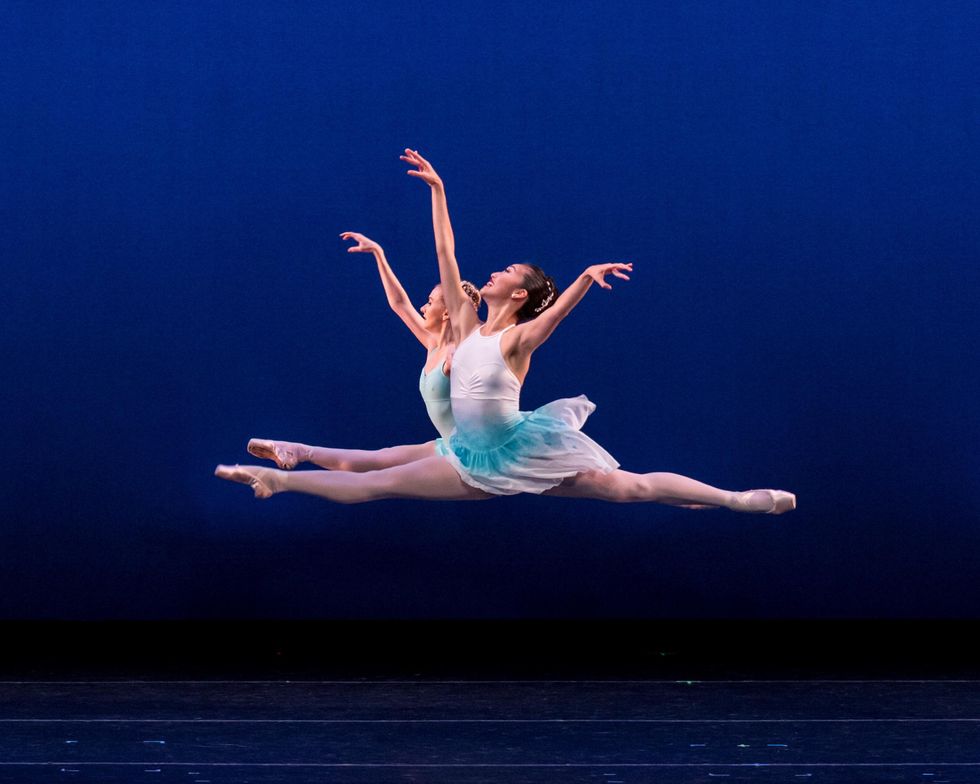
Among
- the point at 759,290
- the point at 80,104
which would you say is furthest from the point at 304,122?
the point at 759,290

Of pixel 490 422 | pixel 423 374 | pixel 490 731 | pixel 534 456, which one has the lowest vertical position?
pixel 490 731

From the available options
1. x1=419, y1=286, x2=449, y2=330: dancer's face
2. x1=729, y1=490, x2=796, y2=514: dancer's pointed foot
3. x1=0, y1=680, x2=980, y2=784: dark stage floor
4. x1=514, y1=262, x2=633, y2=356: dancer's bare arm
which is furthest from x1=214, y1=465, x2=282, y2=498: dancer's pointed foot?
x1=729, y1=490, x2=796, y2=514: dancer's pointed foot

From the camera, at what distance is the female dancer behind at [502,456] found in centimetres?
447

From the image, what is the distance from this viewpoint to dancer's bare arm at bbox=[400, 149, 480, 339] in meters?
4.49

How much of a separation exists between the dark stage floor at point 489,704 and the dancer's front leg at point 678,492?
28.5 inches

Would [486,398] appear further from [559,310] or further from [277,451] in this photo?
[277,451]

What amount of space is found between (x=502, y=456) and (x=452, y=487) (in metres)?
Answer: 0.19

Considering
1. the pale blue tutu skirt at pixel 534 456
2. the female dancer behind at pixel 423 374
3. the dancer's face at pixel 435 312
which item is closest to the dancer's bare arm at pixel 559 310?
the pale blue tutu skirt at pixel 534 456

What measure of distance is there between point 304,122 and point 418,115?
48cm

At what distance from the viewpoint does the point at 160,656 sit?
610cm

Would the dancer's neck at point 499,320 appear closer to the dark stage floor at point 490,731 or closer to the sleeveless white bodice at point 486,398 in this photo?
the sleeveless white bodice at point 486,398

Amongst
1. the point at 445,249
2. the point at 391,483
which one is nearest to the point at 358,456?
the point at 391,483

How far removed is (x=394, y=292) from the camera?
522cm

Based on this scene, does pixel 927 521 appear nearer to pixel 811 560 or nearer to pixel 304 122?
pixel 811 560
